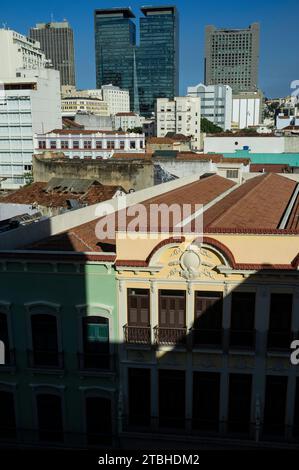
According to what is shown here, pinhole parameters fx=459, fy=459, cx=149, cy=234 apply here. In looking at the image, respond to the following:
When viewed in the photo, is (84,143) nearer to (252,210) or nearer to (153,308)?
(252,210)

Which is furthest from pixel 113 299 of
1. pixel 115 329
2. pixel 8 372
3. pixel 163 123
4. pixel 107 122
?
pixel 163 123

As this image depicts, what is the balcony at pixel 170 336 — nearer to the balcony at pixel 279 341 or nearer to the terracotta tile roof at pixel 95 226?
the balcony at pixel 279 341

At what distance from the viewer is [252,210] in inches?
739

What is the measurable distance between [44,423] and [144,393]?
146 inches

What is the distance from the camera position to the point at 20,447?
Answer: 1561 cm

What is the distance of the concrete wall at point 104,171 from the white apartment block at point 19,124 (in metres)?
39.3

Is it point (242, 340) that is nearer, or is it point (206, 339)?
point (242, 340)

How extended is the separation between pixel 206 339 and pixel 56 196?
2676cm

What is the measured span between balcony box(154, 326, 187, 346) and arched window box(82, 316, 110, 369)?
167 centimetres

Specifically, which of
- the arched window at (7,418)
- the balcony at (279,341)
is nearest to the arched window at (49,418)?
the arched window at (7,418)

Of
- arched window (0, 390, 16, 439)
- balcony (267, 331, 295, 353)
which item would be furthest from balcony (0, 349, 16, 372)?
balcony (267, 331, 295, 353)

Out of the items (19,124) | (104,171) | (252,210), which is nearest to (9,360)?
(252,210)

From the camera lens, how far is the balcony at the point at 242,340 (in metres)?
13.7
